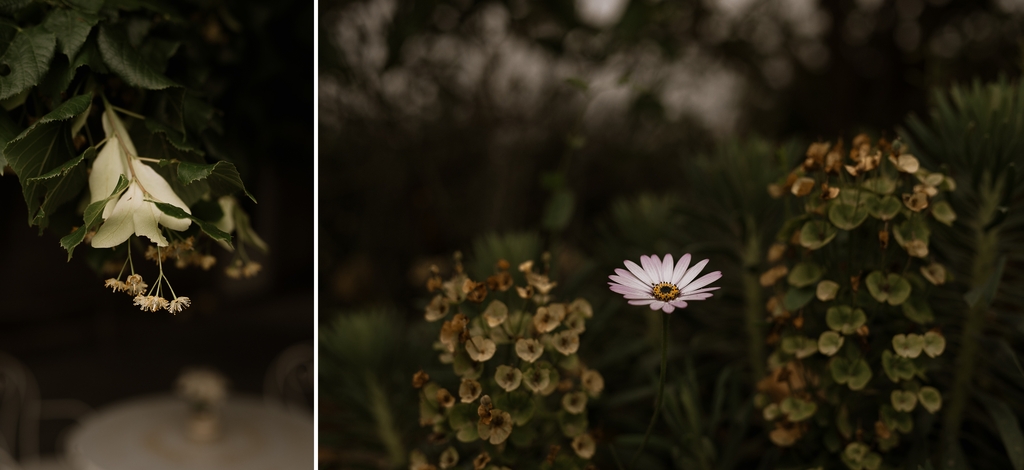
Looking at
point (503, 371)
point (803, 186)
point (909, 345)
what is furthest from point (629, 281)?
point (909, 345)

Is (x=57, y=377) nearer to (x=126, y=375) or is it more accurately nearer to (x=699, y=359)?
(x=126, y=375)

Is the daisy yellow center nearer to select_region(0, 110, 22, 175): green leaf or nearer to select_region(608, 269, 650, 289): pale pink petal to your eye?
select_region(608, 269, 650, 289): pale pink petal

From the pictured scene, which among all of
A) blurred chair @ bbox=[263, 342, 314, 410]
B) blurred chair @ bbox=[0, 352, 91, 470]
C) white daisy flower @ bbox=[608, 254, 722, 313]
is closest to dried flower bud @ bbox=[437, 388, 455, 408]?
white daisy flower @ bbox=[608, 254, 722, 313]

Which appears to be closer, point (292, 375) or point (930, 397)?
point (930, 397)

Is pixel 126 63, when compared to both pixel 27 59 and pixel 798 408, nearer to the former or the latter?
pixel 27 59

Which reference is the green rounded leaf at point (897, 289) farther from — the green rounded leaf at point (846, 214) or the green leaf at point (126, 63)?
the green leaf at point (126, 63)

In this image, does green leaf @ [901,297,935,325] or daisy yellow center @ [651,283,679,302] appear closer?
daisy yellow center @ [651,283,679,302]

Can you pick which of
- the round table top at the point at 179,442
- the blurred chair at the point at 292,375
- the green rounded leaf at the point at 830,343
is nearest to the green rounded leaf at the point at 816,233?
the green rounded leaf at the point at 830,343
